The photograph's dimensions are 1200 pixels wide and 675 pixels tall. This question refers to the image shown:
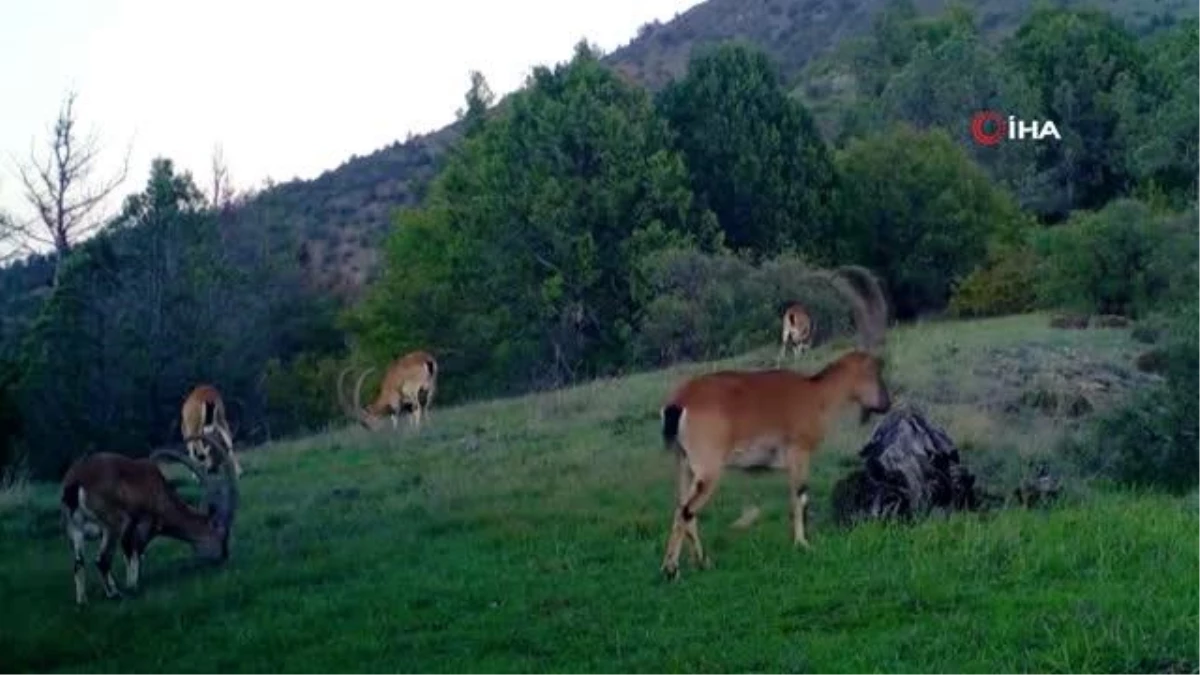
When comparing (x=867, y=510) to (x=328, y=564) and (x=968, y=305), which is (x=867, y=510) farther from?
(x=968, y=305)

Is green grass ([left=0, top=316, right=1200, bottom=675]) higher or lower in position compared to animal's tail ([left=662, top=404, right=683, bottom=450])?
lower

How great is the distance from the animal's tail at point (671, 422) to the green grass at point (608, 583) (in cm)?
105

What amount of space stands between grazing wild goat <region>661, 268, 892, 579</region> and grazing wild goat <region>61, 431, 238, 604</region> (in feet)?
17.3

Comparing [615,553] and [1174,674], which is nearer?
[1174,674]

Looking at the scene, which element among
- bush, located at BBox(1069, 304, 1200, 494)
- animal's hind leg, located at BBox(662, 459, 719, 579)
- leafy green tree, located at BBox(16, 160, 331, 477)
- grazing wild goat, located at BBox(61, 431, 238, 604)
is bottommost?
bush, located at BBox(1069, 304, 1200, 494)

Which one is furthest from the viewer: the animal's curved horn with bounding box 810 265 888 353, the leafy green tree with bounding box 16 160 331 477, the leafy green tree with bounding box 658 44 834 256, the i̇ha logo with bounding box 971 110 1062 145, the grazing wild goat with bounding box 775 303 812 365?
the i̇ha logo with bounding box 971 110 1062 145

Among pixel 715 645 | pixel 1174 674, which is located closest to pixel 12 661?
pixel 715 645

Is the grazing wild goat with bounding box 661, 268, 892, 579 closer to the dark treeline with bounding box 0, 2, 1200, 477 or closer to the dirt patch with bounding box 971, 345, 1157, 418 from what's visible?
the dirt patch with bounding box 971, 345, 1157, 418

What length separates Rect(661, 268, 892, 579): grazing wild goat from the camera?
43.1 feet

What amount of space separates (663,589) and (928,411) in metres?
9.76

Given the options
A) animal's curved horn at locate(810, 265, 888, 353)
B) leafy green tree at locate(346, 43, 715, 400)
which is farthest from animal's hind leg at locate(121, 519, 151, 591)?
leafy green tree at locate(346, 43, 715, 400)

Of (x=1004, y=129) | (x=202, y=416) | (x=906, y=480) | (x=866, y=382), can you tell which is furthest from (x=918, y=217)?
(x=906, y=480)

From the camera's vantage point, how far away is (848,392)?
14875 millimetres

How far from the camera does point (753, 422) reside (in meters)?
13.7
